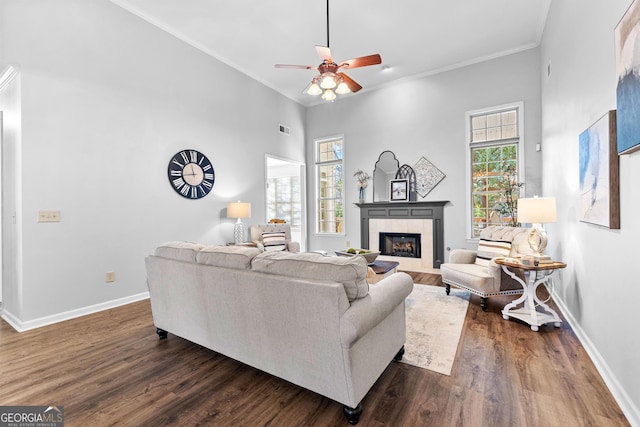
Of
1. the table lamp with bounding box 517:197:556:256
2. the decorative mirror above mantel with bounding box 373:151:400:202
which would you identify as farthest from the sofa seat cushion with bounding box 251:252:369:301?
the decorative mirror above mantel with bounding box 373:151:400:202

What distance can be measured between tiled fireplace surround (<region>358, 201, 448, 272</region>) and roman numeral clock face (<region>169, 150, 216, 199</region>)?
3.10 m

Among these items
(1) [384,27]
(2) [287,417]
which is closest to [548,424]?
(2) [287,417]

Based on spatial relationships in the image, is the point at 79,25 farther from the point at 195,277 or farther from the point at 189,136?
Answer: the point at 195,277

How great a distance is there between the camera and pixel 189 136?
446 cm

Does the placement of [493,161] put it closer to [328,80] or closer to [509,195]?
[509,195]

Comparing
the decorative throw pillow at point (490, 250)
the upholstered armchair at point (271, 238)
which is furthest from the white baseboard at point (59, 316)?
the decorative throw pillow at point (490, 250)

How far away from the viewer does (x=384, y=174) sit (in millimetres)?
6059

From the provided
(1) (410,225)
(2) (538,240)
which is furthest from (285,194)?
(2) (538,240)

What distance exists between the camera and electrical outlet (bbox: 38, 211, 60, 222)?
3009mm

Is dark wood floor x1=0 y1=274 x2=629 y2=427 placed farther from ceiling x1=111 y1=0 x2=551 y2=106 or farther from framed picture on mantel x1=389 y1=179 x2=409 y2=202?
ceiling x1=111 y1=0 x2=551 y2=106

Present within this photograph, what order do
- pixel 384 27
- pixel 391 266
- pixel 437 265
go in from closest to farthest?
pixel 391 266 → pixel 384 27 → pixel 437 265

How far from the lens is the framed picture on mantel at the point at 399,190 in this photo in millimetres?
5758

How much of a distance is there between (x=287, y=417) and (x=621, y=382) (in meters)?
1.96

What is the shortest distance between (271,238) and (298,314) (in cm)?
359
